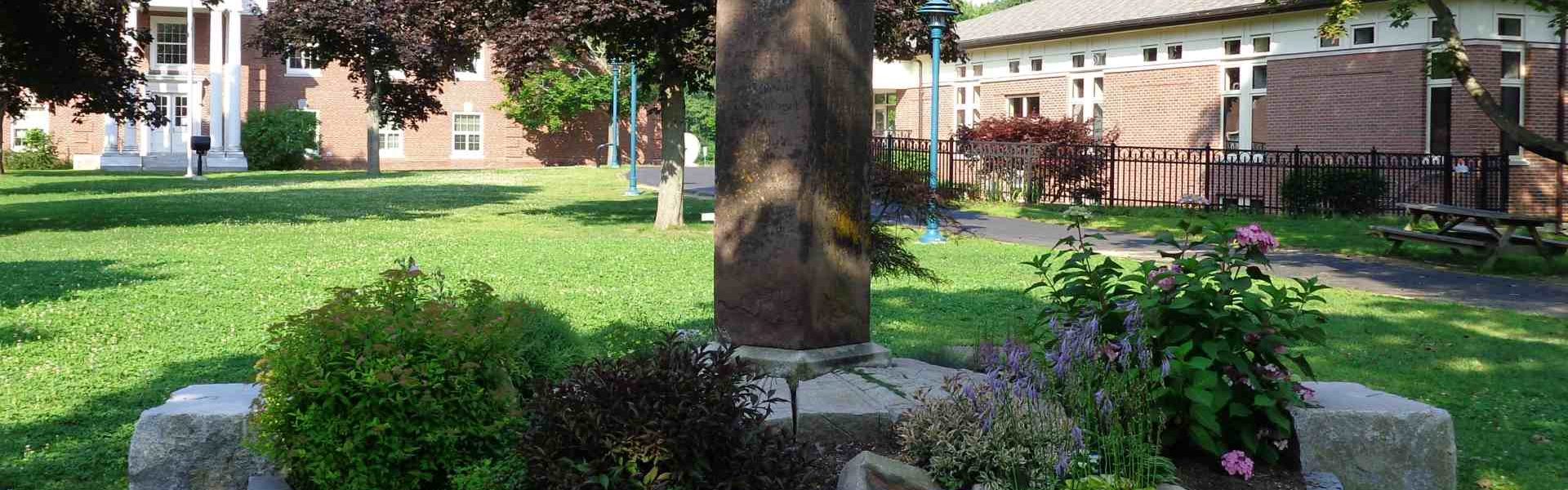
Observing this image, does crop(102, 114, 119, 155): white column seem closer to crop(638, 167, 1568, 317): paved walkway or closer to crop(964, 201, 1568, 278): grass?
crop(964, 201, 1568, 278): grass

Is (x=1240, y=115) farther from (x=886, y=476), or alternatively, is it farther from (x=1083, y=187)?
(x=886, y=476)

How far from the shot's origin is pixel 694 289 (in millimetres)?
11352

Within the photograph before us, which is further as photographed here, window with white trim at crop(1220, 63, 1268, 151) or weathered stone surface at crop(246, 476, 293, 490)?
window with white trim at crop(1220, 63, 1268, 151)

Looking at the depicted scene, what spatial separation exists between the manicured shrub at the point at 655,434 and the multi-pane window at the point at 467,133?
2003 inches

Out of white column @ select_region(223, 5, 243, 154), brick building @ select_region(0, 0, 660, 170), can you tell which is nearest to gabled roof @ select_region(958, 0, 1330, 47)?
brick building @ select_region(0, 0, 660, 170)

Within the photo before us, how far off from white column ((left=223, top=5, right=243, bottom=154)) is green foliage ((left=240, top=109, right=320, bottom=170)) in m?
0.90

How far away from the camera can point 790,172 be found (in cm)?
532

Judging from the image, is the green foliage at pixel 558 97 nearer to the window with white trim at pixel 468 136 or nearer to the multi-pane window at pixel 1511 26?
the window with white trim at pixel 468 136

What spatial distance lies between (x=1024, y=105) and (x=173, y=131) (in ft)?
99.8

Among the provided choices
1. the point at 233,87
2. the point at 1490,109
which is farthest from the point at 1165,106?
the point at 233,87

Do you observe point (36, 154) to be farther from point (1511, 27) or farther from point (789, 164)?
point (789, 164)

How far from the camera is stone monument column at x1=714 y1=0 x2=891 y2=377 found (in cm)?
531

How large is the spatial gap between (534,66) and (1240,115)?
15.8 m

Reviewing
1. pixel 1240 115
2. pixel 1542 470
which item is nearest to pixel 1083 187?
pixel 1240 115
